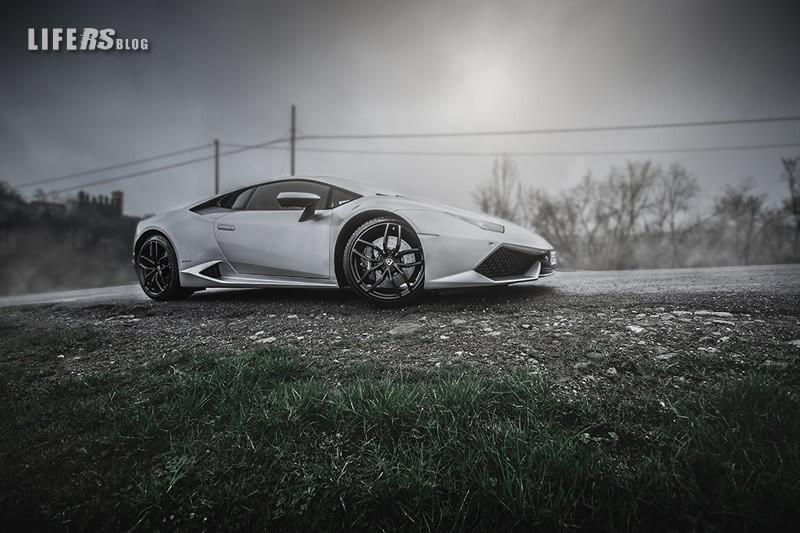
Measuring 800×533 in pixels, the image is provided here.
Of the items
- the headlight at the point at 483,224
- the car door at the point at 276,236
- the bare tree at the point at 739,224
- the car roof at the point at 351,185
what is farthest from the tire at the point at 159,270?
the bare tree at the point at 739,224

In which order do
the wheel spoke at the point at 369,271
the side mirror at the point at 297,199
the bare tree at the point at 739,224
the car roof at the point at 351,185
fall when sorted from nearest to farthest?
the wheel spoke at the point at 369,271, the side mirror at the point at 297,199, the car roof at the point at 351,185, the bare tree at the point at 739,224

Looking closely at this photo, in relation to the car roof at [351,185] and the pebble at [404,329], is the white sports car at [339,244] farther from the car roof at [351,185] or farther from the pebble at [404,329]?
the pebble at [404,329]

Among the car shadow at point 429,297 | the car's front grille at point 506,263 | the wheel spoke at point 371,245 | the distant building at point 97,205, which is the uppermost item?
the distant building at point 97,205

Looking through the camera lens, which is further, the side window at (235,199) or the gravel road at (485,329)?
the side window at (235,199)

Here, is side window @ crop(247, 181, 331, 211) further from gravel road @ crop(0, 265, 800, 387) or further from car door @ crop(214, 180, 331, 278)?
gravel road @ crop(0, 265, 800, 387)

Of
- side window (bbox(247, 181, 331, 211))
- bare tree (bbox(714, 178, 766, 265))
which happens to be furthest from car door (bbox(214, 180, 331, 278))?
bare tree (bbox(714, 178, 766, 265))

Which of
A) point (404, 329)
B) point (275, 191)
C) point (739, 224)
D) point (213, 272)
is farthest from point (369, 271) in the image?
point (739, 224)

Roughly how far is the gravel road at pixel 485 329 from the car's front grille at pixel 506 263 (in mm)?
270

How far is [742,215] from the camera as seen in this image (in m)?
27.6

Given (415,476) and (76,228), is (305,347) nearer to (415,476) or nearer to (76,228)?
(415,476)

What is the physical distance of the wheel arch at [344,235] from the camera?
338 cm

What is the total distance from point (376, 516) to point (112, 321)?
3.48 m

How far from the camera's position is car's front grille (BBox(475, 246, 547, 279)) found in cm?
316

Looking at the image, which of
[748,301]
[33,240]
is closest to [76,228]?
[33,240]
